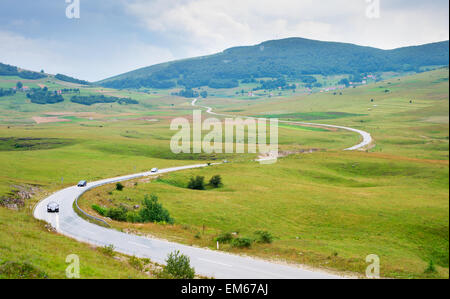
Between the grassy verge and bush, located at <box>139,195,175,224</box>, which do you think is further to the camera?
bush, located at <box>139,195,175,224</box>

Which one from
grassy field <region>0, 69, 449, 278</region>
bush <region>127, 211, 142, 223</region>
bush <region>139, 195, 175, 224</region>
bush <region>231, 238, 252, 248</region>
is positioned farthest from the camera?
bush <region>127, 211, 142, 223</region>

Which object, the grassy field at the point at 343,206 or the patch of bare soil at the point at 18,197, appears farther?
the patch of bare soil at the point at 18,197

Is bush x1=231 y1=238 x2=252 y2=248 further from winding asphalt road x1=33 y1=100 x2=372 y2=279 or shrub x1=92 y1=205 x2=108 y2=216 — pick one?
shrub x1=92 y1=205 x2=108 y2=216

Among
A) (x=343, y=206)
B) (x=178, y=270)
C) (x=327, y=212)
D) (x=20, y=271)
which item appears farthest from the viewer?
(x=343, y=206)

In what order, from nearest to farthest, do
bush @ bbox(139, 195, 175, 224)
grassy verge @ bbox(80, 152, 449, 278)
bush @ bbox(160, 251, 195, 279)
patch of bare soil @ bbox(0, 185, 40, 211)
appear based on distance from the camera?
bush @ bbox(160, 251, 195, 279), grassy verge @ bbox(80, 152, 449, 278), bush @ bbox(139, 195, 175, 224), patch of bare soil @ bbox(0, 185, 40, 211)

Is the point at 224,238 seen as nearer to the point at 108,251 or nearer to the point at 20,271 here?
the point at 108,251

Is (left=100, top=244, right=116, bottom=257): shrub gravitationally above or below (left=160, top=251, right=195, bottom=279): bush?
below

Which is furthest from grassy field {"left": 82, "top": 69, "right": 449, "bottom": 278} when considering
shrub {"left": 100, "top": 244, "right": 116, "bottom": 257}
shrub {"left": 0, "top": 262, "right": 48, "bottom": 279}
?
shrub {"left": 0, "top": 262, "right": 48, "bottom": 279}

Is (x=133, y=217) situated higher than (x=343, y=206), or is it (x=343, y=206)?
(x=343, y=206)

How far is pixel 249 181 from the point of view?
8056cm

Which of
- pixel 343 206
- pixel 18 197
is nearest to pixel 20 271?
pixel 18 197

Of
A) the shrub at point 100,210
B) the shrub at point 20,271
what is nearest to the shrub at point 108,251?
the shrub at point 20,271

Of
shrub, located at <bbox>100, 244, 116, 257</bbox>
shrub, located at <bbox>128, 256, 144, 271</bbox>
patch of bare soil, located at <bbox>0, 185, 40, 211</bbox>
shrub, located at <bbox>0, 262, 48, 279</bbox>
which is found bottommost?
shrub, located at <bbox>128, 256, 144, 271</bbox>

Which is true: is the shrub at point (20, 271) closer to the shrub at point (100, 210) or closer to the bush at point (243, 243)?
the bush at point (243, 243)
